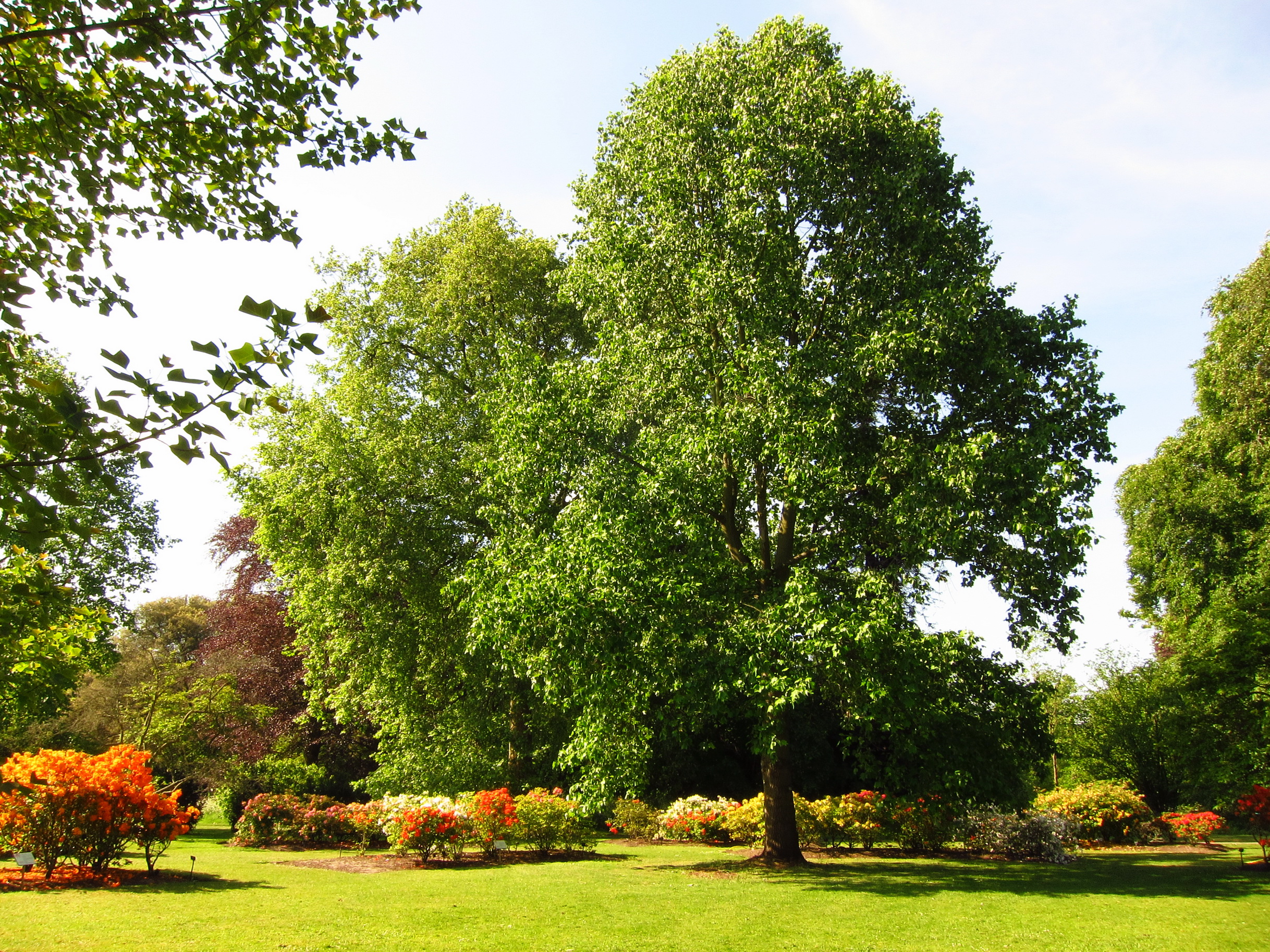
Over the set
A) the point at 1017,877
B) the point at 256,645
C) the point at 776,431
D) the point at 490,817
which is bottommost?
the point at 1017,877

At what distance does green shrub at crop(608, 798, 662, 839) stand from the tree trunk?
653 centimetres

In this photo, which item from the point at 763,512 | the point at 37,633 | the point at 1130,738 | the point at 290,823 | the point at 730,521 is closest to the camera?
the point at 37,633

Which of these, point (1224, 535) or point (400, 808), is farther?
point (1224, 535)

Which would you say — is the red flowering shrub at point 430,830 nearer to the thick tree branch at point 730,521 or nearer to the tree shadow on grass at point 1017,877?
the tree shadow on grass at point 1017,877

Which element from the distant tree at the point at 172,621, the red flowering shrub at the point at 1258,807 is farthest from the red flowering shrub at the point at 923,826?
the distant tree at the point at 172,621

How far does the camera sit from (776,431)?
44.3 ft

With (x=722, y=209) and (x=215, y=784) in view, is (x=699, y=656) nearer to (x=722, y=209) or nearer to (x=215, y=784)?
(x=722, y=209)

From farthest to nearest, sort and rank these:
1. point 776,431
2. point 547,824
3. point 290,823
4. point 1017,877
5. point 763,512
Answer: point 290,823 < point 547,824 < point 763,512 < point 1017,877 < point 776,431

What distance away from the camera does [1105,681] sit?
27188 millimetres

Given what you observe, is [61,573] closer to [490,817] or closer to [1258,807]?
[490,817]

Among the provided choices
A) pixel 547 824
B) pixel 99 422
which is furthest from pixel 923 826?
pixel 99 422

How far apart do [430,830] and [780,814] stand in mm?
6928

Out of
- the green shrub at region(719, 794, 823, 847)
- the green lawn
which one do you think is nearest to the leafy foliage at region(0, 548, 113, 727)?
the green lawn

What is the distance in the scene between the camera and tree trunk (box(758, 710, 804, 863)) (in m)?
15.7
